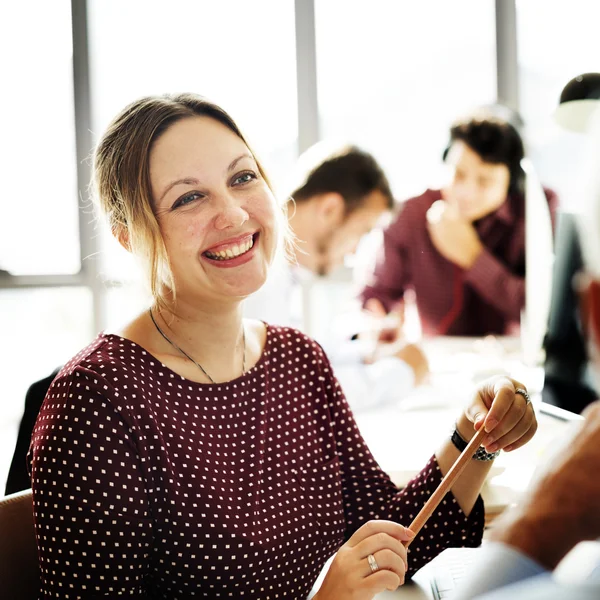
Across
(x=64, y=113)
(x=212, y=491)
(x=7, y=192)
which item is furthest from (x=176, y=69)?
(x=212, y=491)

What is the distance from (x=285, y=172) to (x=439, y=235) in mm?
1638

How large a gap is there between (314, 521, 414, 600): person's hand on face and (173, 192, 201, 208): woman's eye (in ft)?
1.68

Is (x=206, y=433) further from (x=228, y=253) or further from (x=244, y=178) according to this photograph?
(x=244, y=178)

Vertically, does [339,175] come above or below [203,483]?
above

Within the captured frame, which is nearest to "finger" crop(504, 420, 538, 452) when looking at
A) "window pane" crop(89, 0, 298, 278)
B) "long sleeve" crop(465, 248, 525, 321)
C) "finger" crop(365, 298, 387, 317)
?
"finger" crop(365, 298, 387, 317)

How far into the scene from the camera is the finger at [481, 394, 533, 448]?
874 mm

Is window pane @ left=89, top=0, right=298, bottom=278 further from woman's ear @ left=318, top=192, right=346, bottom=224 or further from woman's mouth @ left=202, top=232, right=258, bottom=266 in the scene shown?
woman's mouth @ left=202, top=232, right=258, bottom=266

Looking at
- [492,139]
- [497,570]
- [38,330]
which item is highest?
[492,139]

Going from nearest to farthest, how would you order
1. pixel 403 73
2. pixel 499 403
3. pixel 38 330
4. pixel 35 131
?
pixel 499 403, pixel 35 131, pixel 38 330, pixel 403 73

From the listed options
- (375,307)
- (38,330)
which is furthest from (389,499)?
(38,330)

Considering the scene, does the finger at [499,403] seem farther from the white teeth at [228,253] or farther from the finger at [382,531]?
the white teeth at [228,253]

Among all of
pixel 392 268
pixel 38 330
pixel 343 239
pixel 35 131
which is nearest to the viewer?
pixel 343 239

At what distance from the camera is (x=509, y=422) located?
2.88 ft

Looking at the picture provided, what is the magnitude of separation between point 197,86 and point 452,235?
6.44ft
